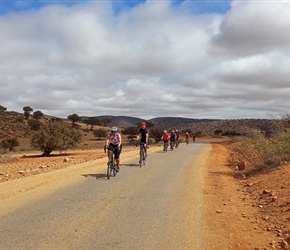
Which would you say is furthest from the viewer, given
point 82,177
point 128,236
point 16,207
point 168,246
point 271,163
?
point 271,163

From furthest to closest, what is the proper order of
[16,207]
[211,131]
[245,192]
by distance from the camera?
[211,131]
[245,192]
[16,207]

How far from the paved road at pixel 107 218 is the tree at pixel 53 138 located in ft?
92.5

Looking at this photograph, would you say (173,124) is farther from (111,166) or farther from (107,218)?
(107,218)

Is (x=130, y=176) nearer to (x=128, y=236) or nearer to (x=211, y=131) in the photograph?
(x=128, y=236)

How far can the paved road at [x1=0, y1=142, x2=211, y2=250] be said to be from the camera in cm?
643

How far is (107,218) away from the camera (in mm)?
7988

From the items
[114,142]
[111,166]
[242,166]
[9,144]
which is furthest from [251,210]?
[9,144]

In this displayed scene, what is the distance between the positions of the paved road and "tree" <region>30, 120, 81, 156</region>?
1110 inches

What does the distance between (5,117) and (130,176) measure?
271 feet

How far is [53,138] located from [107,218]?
3294 centimetres

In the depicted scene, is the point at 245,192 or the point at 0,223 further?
the point at 245,192

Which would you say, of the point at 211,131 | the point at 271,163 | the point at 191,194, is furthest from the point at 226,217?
the point at 211,131

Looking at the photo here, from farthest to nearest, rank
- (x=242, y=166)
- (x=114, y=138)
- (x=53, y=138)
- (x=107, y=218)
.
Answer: (x=53, y=138)
(x=242, y=166)
(x=114, y=138)
(x=107, y=218)

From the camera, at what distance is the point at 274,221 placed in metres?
8.25
